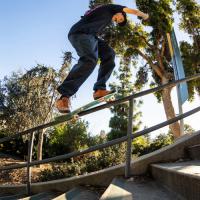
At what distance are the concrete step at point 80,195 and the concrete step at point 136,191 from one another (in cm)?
32

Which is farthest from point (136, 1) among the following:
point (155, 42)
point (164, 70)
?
point (164, 70)

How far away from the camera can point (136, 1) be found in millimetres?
20172

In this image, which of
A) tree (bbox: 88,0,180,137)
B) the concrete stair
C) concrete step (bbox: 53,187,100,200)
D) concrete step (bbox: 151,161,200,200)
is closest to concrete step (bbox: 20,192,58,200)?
the concrete stair

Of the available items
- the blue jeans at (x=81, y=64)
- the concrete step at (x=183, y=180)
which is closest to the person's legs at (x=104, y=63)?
the blue jeans at (x=81, y=64)

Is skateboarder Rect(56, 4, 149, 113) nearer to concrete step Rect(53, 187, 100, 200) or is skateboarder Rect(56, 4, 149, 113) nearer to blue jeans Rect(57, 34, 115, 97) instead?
blue jeans Rect(57, 34, 115, 97)

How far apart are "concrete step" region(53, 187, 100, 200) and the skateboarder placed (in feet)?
3.84

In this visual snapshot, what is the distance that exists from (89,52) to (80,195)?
191cm

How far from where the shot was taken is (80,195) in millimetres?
3223

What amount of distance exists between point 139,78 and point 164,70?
7.14 feet

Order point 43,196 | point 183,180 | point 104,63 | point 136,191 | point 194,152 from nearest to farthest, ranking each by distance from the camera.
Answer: point 183,180 → point 136,191 → point 194,152 → point 43,196 → point 104,63

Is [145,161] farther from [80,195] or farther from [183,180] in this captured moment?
[183,180]

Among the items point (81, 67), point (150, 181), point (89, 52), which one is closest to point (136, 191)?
point (150, 181)

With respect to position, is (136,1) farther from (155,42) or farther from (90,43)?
(90,43)

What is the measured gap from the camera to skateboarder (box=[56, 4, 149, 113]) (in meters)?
4.18
